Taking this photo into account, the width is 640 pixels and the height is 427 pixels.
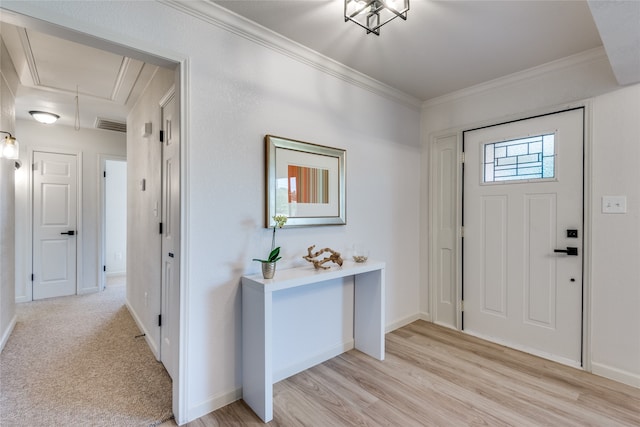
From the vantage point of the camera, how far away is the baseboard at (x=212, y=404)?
185cm

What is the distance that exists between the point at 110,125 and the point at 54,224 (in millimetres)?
1653

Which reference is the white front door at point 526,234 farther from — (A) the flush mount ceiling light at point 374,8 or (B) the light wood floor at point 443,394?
(A) the flush mount ceiling light at point 374,8

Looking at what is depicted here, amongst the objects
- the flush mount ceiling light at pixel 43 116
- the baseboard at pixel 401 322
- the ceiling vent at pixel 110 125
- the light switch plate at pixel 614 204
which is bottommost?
the baseboard at pixel 401 322

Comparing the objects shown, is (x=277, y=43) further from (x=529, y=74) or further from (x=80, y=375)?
(x=80, y=375)

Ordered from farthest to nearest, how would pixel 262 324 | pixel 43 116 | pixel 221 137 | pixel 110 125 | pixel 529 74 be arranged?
pixel 110 125, pixel 43 116, pixel 529 74, pixel 221 137, pixel 262 324

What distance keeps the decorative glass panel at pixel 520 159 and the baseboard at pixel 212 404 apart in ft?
9.51

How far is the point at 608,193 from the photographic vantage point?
2.31 meters

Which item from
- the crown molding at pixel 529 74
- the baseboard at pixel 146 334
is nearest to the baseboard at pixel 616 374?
the crown molding at pixel 529 74

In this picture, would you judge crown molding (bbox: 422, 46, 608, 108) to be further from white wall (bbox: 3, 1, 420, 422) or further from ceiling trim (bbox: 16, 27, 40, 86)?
ceiling trim (bbox: 16, 27, 40, 86)

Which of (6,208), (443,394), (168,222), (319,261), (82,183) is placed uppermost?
(82,183)

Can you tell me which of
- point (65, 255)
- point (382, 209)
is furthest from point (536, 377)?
point (65, 255)

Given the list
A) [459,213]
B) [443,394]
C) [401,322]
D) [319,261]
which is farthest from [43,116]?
[443,394]

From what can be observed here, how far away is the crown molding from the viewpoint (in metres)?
2.37

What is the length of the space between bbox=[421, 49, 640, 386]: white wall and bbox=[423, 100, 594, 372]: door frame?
0.01 meters
